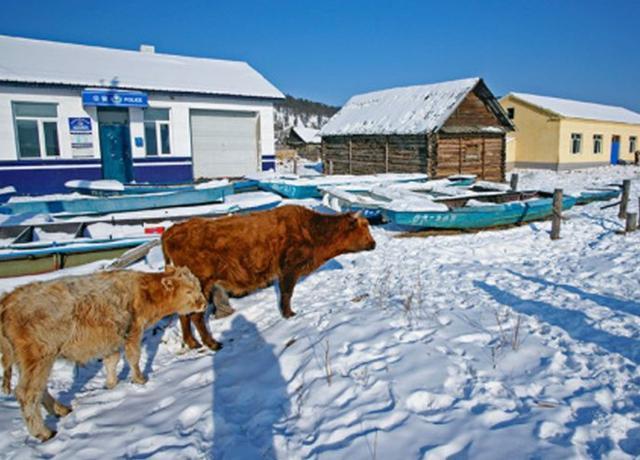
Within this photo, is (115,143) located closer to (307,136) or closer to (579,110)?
(579,110)

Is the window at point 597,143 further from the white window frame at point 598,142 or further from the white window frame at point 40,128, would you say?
the white window frame at point 40,128

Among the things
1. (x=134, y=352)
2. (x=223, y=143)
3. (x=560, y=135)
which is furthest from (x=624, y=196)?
(x=560, y=135)

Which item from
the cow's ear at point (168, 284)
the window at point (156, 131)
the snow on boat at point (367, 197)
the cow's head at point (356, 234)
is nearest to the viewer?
the cow's ear at point (168, 284)

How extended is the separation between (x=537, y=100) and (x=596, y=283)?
1304 inches

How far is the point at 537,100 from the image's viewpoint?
35.0 m

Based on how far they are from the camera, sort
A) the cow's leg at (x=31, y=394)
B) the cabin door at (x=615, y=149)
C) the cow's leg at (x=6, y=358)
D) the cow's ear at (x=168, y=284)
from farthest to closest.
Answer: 1. the cabin door at (x=615, y=149)
2. the cow's ear at (x=168, y=284)
3. the cow's leg at (x=6, y=358)
4. the cow's leg at (x=31, y=394)

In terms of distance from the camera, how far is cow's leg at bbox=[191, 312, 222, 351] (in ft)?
15.9

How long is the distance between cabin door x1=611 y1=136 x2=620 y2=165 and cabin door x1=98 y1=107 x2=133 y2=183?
3795 centimetres

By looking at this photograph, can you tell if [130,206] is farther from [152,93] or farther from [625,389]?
[625,389]

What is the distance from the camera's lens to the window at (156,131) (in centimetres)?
1812

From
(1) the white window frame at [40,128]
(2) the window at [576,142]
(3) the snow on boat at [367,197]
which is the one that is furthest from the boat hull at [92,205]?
(2) the window at [576,142]

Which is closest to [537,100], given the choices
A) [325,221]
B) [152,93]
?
[152,93]

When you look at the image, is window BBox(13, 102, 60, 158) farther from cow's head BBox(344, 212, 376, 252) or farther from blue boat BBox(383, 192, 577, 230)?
cow's head BBox(344, 212, 376, 252)

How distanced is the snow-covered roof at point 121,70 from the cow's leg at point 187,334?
14878 mm
